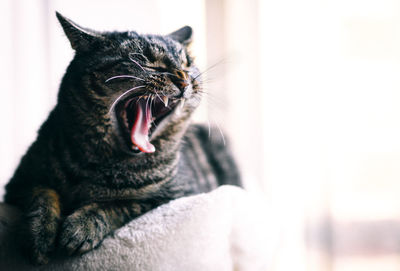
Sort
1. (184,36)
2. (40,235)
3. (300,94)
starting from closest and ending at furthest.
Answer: (40,235) < (184,36) < (300,94)

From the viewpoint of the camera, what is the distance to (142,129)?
0.59 m

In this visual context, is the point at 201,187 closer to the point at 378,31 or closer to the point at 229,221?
the point at 229,221

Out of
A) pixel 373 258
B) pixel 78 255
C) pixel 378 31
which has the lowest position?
pixel 373 258

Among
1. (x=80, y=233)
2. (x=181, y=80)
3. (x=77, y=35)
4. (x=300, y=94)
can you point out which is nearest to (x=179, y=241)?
(x=80, y=233)

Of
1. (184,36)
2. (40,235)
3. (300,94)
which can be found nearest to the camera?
(40,235)

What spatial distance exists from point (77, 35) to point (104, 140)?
0.66 feet

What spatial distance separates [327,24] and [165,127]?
76 centimetres

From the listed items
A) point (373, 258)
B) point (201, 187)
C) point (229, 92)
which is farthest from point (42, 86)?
point (373, 258)

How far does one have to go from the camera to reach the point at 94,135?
61 centimetres

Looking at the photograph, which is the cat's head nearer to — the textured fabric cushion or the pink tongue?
the pink tongue

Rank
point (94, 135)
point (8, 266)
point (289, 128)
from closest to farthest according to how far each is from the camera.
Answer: point (8, 266)
point (94, 135)
point (289, 128)

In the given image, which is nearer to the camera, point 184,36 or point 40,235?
point 40,235

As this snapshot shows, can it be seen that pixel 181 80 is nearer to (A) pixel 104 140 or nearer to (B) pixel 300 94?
(A) pixel 104 140

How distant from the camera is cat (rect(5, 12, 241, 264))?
1.81ft
